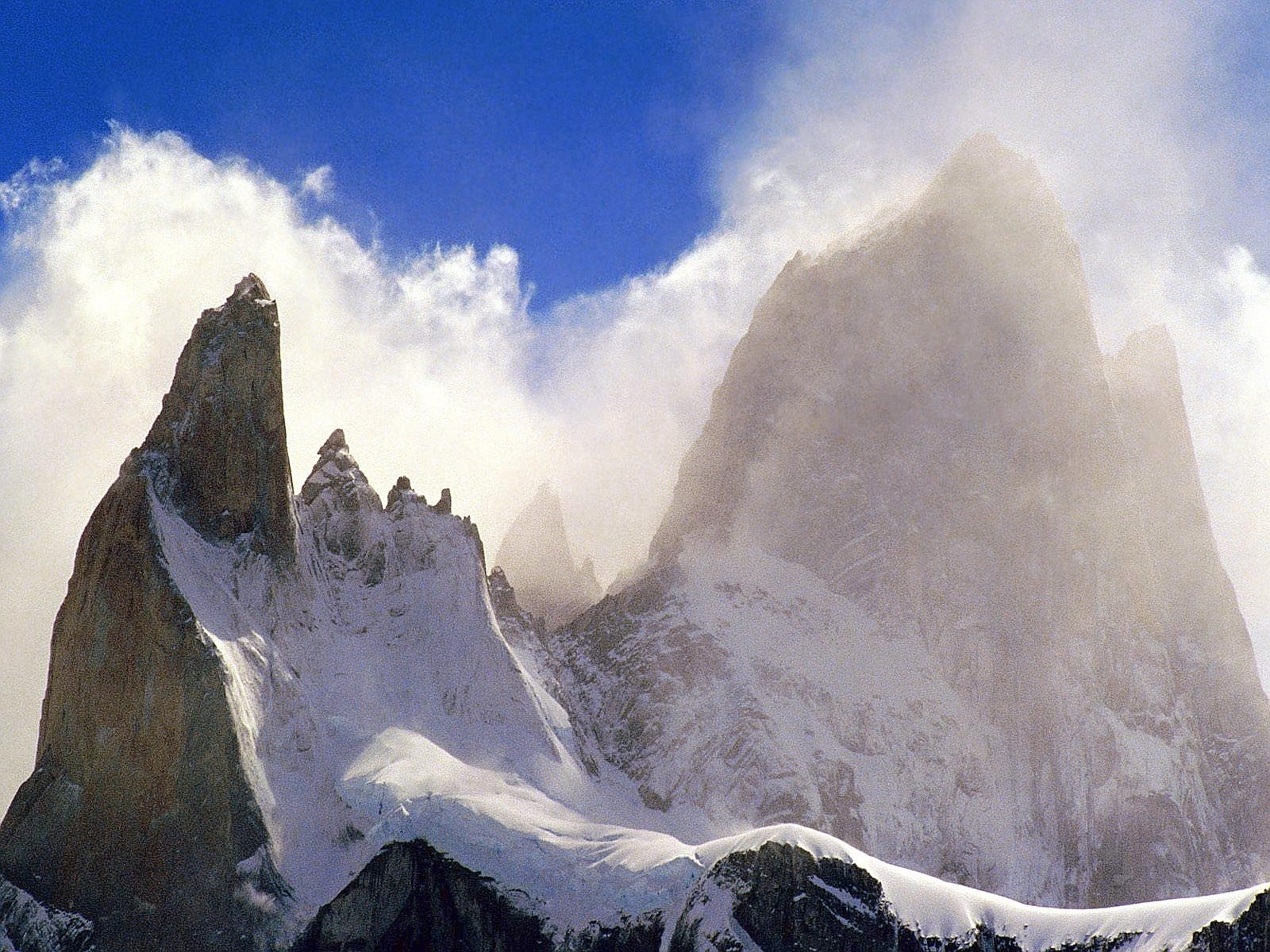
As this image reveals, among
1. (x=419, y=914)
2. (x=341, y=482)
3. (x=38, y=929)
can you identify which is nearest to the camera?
(x=38, y=929)

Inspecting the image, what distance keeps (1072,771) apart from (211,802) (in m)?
84.0

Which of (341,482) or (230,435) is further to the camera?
(341,482)

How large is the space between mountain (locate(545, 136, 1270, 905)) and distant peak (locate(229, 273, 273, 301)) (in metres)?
45.5

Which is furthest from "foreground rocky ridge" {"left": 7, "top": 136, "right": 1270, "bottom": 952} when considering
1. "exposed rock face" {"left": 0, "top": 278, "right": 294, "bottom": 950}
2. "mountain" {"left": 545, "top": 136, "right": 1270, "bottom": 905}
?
"mountain" {"left": 545, "top": 136, "right": 1270, "bottom": 905}

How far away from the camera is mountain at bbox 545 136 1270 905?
166 meters

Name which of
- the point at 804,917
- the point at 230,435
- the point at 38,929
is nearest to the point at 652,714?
the point at 230,435

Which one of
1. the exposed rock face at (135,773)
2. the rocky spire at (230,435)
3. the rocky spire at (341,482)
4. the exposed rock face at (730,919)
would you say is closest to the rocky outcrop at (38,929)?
the exposed rock face at (135,773)

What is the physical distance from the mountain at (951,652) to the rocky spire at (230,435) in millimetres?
36561

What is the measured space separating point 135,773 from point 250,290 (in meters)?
44.1

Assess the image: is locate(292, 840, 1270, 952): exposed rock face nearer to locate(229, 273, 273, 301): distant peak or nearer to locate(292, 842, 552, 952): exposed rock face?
locate(292, 842, 552, 952): exposed rock face

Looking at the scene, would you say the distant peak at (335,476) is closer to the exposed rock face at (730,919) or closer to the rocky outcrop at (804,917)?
the exposed rock face at (730,919)

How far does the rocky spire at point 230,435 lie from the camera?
478ft

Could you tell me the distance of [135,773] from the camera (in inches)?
4995

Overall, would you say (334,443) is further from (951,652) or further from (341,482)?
(951,652)
